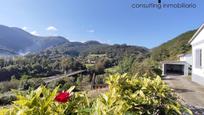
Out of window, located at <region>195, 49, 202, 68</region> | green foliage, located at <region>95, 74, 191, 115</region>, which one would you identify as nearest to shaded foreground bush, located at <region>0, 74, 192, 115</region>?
green foliage, located at <region>95, 74, 191, 115</region>

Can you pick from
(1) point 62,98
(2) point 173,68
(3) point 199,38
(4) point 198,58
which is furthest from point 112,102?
(2) point 173,68

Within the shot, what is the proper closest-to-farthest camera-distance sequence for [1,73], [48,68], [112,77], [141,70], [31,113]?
[31,113] → [112,77] → [141,70] → [1,73] → [48,68]

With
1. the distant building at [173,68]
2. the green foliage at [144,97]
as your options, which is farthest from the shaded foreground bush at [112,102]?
the distant building at [173,68]

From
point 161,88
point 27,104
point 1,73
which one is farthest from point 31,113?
point 1,73

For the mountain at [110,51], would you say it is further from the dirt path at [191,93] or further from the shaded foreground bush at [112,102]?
the shaded foreground bush at [112,102]

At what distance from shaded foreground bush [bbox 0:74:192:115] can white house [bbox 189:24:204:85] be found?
14914 mm

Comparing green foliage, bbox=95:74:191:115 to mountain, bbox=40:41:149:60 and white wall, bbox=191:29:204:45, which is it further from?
mountain, bbox=40:41:149:60

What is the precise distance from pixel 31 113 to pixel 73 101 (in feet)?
1.65

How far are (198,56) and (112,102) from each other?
1804 centimetres

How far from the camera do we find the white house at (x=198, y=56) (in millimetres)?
17109

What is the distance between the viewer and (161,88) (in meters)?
3.26

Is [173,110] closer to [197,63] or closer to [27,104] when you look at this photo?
[27,104]

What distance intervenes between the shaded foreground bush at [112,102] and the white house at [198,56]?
14914 mm

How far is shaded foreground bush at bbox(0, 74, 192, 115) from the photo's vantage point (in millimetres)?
1852
